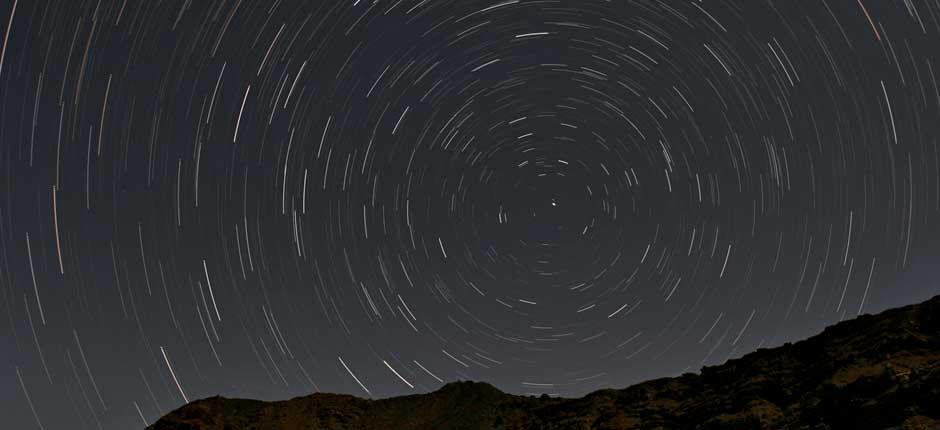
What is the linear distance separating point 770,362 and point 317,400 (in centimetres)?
6950

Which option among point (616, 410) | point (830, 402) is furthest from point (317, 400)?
point (830, 402)

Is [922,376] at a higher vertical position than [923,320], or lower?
lower

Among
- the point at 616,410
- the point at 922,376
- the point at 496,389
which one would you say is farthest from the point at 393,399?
the point at 922,376

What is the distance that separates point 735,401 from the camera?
62219 mm

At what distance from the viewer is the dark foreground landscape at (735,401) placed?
47219 millimetres

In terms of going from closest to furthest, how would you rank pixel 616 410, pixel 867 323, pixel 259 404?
1. pixel 867 323
2. pixel 616 410
3. pixel 259 404

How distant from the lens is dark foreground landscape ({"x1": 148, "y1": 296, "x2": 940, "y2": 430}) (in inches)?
1859

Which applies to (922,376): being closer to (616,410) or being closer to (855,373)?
(855,373)

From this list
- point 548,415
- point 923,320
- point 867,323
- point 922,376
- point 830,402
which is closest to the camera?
point 922,376

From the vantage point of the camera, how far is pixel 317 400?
102 metres

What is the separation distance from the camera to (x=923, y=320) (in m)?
59.4

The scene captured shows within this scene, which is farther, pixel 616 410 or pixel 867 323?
pixel 616 410

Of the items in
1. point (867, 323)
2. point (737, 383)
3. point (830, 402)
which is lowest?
point (830, 402)

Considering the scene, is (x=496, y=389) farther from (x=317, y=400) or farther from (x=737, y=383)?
(x=737, y=383)
